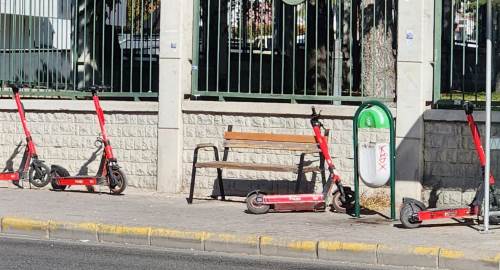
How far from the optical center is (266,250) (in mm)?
10133

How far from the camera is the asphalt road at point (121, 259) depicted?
9.30m

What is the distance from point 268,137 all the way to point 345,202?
1.45 metres

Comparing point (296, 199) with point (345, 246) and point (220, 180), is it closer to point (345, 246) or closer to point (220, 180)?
point (220, 180)

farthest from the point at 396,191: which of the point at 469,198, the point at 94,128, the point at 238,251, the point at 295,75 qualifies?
the point at 94,128

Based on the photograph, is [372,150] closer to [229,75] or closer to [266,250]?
[266,250]

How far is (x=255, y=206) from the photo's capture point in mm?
12203

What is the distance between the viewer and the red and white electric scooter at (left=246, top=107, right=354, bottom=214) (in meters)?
12.1

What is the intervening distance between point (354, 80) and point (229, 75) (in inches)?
74.5

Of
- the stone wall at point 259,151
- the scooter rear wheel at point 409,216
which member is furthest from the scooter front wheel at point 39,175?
the scooter rear wheel at point 409,216

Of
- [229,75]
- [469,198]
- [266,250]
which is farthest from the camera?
[229,75]

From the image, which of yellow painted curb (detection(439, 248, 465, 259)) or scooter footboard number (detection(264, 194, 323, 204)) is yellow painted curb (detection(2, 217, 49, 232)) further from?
yellow painted curb (detection(439, 248, 465, 259))

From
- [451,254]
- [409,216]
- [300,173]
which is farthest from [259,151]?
[451,254]

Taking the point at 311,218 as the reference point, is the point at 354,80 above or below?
above

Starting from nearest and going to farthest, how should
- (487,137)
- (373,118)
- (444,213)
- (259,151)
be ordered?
1. (487,137)
2. (444,213)
3. (373,118)
4. (259,151)
